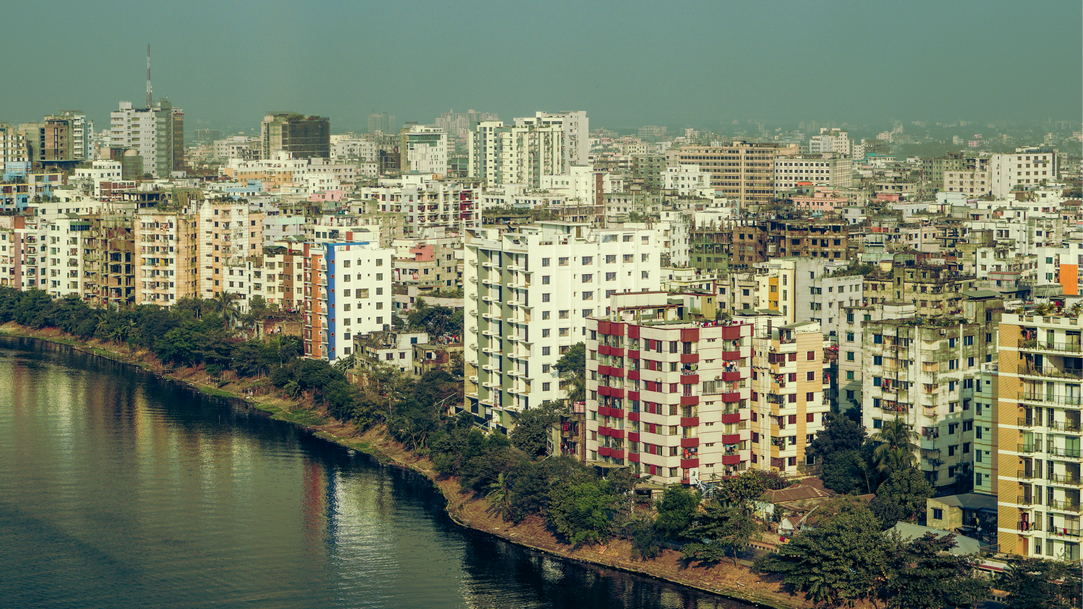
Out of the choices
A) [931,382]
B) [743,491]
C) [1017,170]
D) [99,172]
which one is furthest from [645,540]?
[99,172]

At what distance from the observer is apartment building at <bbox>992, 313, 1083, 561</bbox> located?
1404 centimetres

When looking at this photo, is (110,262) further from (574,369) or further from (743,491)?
(743,491)

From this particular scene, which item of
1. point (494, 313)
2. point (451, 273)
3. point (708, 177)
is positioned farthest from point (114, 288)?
point (708, 177)

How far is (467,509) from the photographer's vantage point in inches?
733

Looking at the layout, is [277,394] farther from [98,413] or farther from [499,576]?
[499,576]

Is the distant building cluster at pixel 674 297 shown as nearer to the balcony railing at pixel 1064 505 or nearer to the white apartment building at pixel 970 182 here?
the balcony railing at pixel 1064 505

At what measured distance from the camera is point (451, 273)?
31172 mm

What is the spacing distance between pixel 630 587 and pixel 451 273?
52.3 feet

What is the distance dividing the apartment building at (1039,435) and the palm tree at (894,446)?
2.25 m

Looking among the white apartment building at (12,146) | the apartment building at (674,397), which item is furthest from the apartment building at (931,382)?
the white apartment building at (12,146)

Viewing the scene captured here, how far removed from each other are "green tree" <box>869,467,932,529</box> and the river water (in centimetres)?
189

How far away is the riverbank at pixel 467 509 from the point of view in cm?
1545

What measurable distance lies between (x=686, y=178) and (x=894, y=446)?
127 feet

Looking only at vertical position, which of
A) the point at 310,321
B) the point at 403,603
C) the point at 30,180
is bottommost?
the point at 403,603
